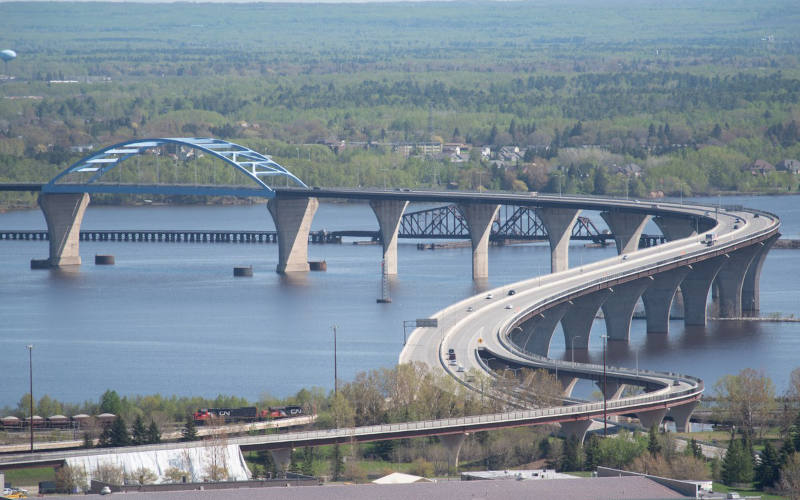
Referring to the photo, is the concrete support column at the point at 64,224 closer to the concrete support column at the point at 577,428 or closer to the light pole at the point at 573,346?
the light pole at the point at 573,346

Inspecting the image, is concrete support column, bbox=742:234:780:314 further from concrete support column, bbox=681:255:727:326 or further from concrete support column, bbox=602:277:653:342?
concrete support column, bbox=602:277:653:342

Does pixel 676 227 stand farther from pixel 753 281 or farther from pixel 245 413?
pixel 245 413

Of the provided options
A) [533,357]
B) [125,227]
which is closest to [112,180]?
[125,227]

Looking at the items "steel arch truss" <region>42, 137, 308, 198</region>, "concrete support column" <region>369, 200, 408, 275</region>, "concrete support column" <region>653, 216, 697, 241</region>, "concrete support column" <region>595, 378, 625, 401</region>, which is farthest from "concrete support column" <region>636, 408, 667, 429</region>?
"steel arch truss" <region>42, 137, 308, 198</region>

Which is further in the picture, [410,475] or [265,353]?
[265,353]

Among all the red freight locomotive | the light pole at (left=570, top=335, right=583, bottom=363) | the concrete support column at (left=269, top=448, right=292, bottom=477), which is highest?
the light pole at (left=570, top=335, right=583, bottom=363)

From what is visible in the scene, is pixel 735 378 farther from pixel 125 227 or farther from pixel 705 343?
pixel 125 227
